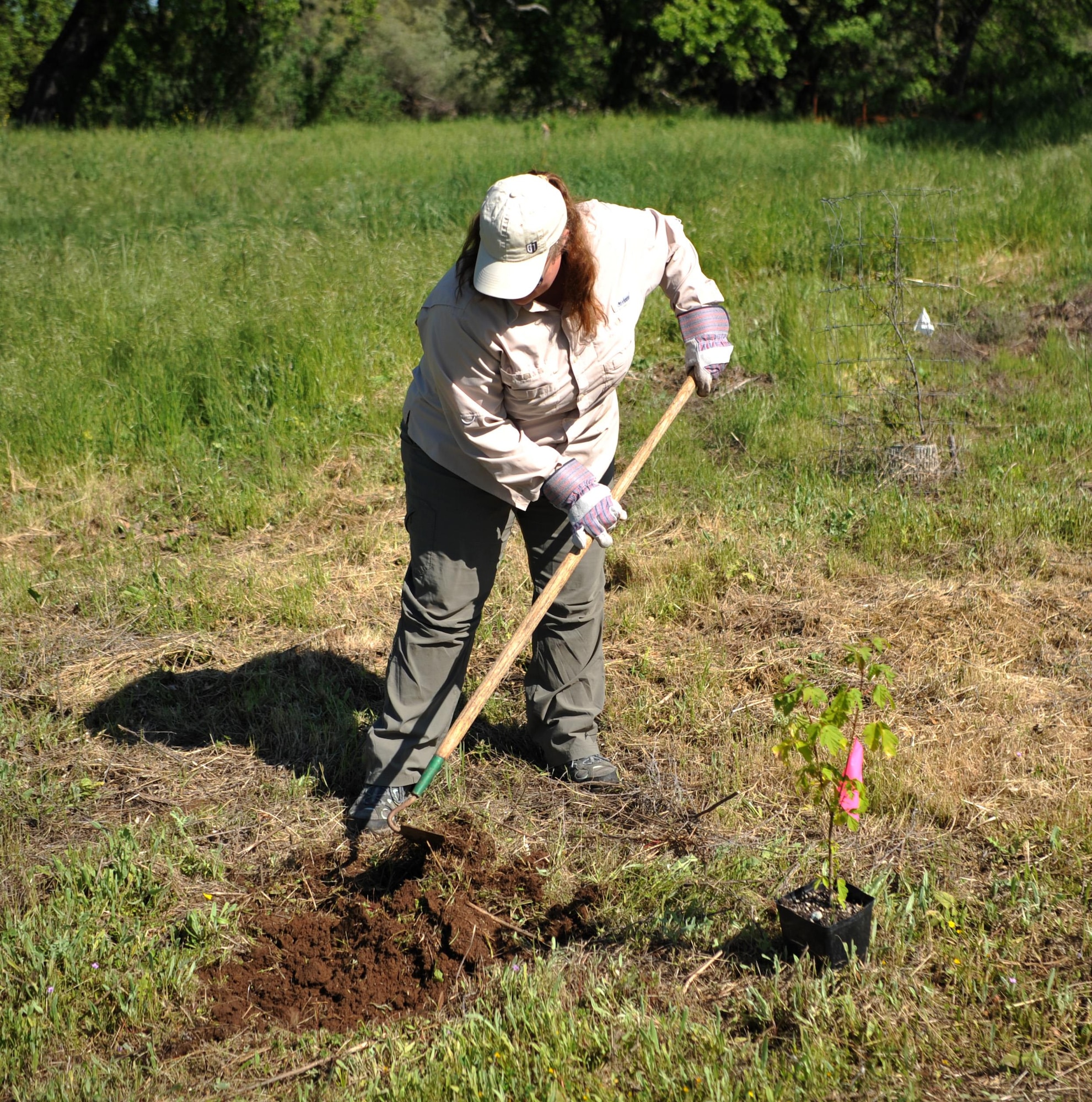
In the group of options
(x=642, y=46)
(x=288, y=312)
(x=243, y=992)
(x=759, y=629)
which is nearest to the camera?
(x=243, y=992)

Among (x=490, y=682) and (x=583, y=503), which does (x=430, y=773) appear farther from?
(x=583, y=503)

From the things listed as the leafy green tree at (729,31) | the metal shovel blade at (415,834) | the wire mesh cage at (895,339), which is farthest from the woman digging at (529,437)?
the leafy green tree at (729,31)

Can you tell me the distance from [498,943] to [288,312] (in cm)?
501

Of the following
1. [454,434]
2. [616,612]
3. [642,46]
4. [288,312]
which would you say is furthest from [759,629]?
[642,46]

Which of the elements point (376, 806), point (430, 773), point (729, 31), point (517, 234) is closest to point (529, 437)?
point (517, 234)

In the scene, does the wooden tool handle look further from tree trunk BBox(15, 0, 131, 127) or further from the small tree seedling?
tree trunk BBox(15, 0, 131, 127)

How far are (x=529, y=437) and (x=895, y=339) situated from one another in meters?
4.45

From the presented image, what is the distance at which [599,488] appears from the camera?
10.1 feet

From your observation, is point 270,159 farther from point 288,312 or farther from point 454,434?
point 454,434

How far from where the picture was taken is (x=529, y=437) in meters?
3.25

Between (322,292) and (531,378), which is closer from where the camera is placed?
(531,378)

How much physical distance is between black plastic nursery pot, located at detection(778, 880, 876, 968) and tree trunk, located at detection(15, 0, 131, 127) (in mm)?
23530

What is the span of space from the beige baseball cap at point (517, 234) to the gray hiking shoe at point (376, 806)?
1622mm

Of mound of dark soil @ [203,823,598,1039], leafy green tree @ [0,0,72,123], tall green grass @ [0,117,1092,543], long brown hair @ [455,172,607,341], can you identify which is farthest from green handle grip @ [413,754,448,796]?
leafy green tree @ [0,0,72,123]
